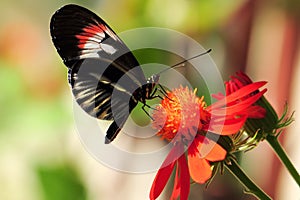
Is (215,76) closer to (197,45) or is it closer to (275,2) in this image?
(197,45)

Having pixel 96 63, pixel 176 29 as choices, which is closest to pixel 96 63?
pixel 96 63

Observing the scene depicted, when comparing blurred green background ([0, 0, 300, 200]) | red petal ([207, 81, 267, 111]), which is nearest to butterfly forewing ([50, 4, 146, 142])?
red petal ([207, 81, 267, 111])

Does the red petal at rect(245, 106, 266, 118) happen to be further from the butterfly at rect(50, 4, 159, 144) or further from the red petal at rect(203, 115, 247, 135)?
the butterfly at rect(50, 4, 159, 144)

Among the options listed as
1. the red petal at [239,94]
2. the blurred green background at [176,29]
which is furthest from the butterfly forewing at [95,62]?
the blurred green background at [176,29]

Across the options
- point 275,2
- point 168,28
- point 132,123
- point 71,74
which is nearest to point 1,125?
point 132,123

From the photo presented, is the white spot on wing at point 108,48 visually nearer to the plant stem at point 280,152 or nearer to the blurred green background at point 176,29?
the plant stem at point 280,152

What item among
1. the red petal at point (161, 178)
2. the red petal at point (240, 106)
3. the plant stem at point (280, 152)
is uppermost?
the red petal at point (240, 106)
